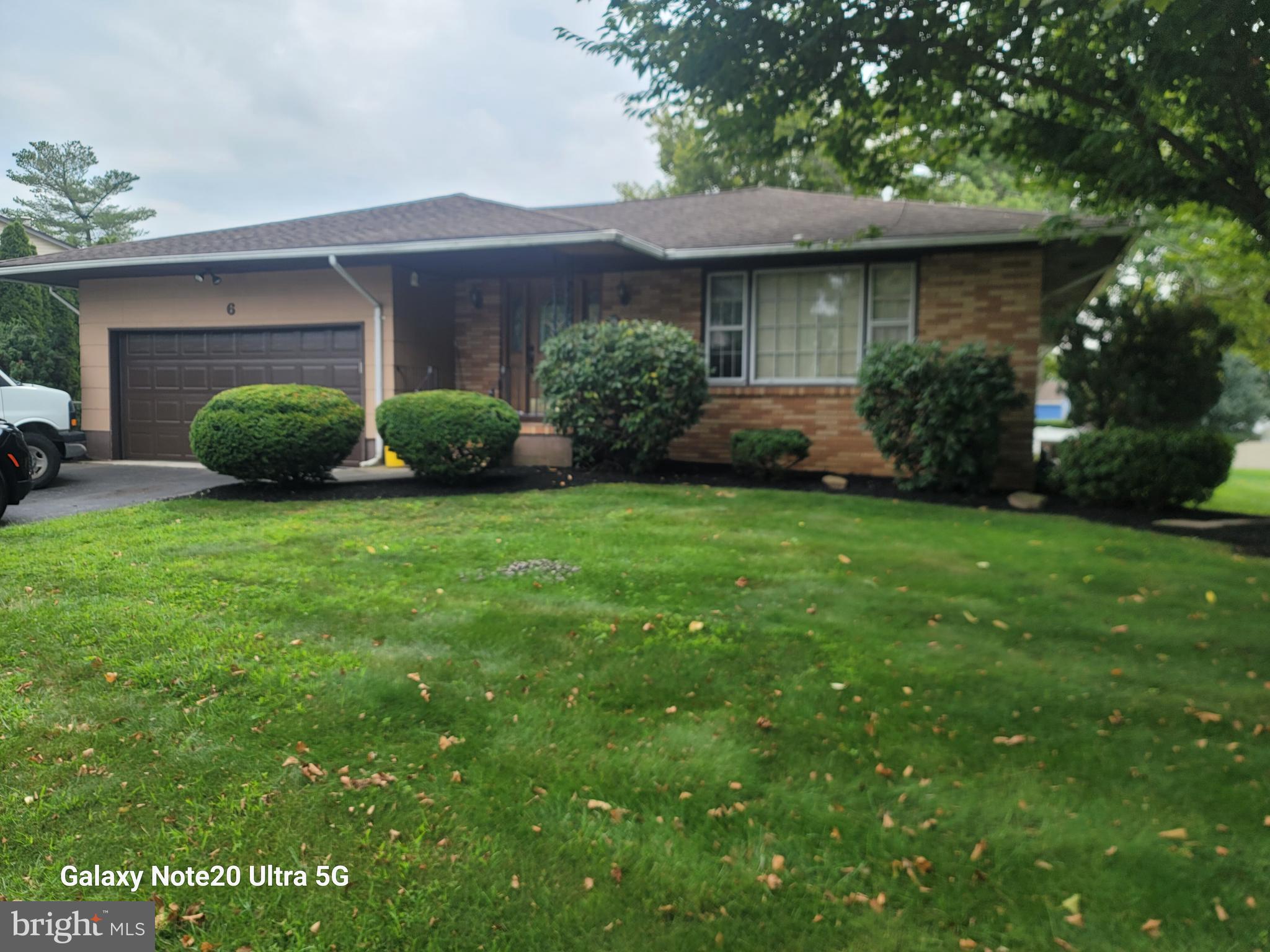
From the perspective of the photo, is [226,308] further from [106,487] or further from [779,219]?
[779,219]

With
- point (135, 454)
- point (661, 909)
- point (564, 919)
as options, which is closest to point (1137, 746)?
point (661, 909)

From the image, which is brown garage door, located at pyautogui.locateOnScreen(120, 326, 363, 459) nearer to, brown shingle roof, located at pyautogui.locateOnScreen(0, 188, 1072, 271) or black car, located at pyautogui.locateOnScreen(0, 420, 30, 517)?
brown shingle roof, located at pyautogui.locateOnScreen(0, 188, 1072, 271)

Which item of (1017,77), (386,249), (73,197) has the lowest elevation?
(73,197)

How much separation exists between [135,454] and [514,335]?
18.9 ft

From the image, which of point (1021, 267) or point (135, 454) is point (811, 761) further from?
point (135, 454)

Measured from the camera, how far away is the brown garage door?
11.3 meters

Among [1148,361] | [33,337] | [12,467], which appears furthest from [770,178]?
[12,467]

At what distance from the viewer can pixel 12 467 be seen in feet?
19.7

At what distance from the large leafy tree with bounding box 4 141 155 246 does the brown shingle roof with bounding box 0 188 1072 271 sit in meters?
2.28

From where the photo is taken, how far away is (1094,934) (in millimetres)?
2273

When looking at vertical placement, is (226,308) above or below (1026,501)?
above

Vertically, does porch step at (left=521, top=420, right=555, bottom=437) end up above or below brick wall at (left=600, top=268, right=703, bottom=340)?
below

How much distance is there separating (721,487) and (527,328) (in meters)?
4.86

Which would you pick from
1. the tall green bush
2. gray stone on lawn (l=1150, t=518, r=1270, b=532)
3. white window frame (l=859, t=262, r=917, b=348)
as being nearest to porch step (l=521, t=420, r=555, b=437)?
white window frame (l=859, t=262, r=917, b=348)
